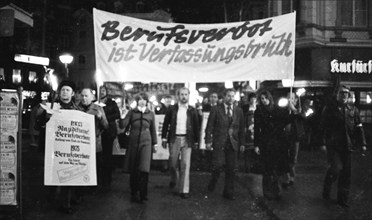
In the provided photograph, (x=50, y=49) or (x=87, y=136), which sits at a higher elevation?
(x=50, y=49)

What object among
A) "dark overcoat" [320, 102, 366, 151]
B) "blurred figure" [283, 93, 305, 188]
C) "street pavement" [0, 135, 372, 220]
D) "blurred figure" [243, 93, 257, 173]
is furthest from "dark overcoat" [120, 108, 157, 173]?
"blurred figure" [243, 93, 257, 173]

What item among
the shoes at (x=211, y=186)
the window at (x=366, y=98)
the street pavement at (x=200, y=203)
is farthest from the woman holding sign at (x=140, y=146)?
the window at (x=366, y=98)

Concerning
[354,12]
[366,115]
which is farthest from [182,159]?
[354,12]

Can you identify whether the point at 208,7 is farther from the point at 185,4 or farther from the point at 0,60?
the point at 0,60

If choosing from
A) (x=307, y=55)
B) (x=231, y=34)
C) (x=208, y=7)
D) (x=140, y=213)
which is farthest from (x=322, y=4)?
(x=140, y=213)

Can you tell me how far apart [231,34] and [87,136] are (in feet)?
9.78

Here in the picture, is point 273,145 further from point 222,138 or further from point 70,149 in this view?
point 70,149

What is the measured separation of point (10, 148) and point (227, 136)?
11.7 ft

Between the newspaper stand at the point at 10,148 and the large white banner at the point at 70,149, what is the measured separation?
536 mm

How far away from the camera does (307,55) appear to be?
20.8 m

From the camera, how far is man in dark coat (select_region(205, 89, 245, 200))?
7398mm

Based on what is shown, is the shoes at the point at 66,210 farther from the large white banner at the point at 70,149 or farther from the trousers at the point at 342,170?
the trousers at the point at 342,170

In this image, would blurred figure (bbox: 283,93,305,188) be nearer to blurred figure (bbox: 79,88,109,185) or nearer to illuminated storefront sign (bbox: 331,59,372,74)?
blurred figure (bbox: 79,88,109,185)

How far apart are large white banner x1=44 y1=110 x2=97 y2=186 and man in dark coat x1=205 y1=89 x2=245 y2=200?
225 centimetres
